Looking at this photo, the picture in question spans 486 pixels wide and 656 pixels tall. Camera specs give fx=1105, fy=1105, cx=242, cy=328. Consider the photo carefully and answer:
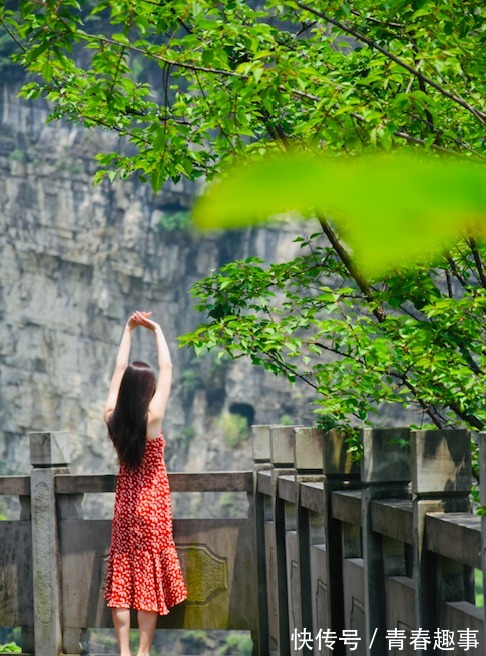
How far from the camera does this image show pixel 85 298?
3488cm

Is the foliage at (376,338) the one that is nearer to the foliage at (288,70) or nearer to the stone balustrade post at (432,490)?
the foliage at (288,70)

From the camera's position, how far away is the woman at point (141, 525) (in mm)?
4852

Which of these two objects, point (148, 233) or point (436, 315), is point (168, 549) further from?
point (148, 233)

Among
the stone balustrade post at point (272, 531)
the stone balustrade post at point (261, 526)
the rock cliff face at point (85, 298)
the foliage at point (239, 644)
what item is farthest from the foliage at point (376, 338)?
the rock cliff face at point (85, 298)

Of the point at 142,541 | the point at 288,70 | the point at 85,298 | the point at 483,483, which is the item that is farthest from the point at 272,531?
the point at 85,298

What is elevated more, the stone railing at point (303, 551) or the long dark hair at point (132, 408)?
the long dark hair at point (132, 408)

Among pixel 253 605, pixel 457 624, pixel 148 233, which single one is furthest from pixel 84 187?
pixel 457 624

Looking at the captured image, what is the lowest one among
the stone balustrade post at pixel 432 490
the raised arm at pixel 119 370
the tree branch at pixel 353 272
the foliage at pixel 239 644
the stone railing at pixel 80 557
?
the foliage at pixel 239 644

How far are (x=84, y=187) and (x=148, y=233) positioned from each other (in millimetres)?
2444

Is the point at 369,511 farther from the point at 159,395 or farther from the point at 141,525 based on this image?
the point at 141,525

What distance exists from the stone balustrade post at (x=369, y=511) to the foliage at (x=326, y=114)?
0.34m

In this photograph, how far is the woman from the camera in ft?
15.9

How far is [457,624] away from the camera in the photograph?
2.57 metres

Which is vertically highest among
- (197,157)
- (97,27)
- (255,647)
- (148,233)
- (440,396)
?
(97,27)
